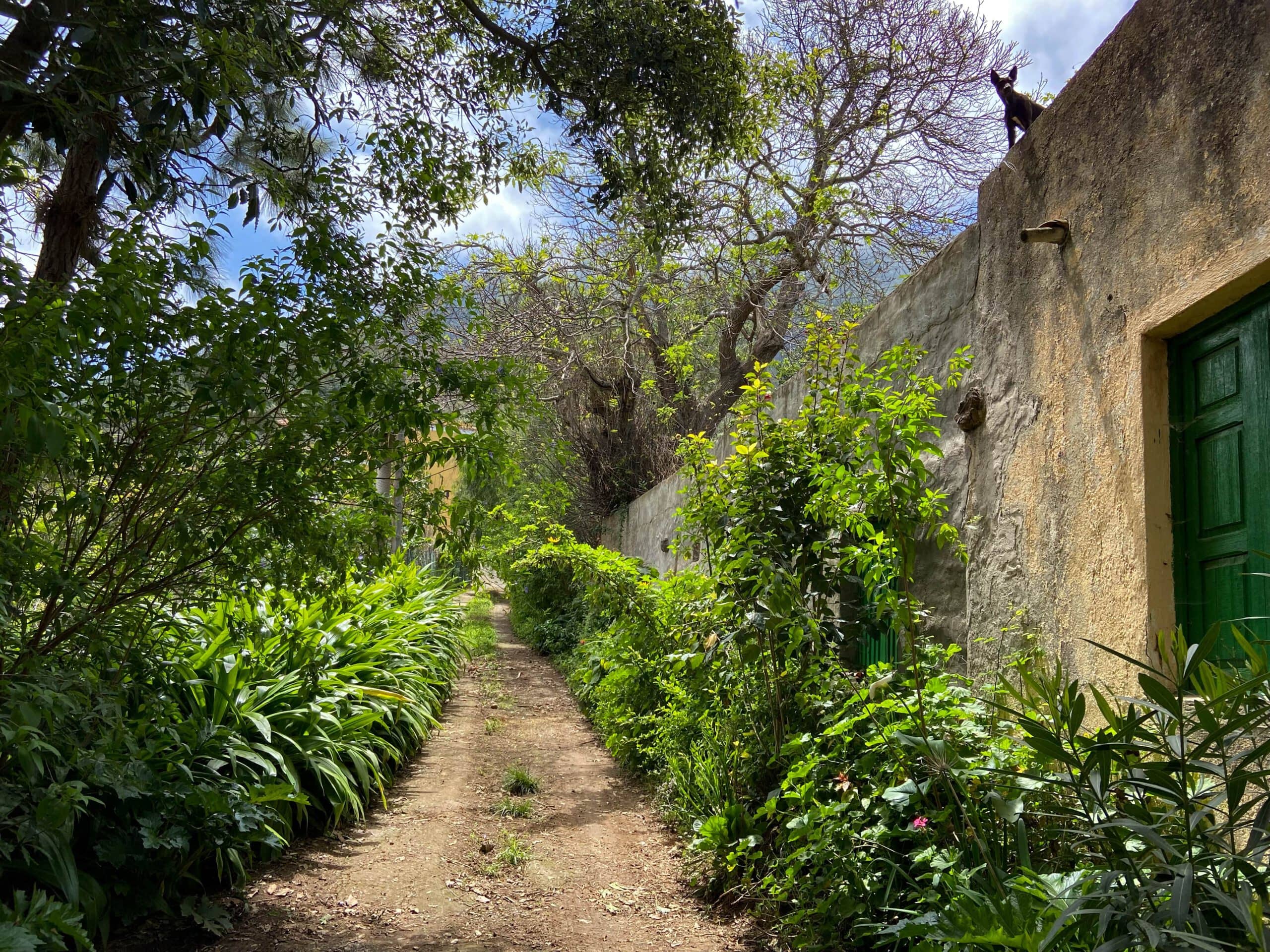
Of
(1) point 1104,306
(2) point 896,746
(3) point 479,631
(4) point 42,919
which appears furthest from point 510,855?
(3) point 479,631

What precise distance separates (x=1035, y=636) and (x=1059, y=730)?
55.3 inches

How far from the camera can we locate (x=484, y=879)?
4.21m

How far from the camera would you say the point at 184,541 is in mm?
3029

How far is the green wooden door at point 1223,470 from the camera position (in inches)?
98.7

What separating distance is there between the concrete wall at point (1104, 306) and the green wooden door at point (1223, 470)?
0.18 ft

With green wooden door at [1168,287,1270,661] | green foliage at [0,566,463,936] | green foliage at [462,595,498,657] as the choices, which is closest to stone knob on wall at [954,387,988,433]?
green wooden door at [1168,287,1270,661]

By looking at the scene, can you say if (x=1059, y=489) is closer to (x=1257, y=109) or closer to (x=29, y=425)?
(x=1257, y=109)

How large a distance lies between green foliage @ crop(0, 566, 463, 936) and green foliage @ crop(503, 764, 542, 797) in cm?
74

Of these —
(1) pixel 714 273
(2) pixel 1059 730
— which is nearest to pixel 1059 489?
(2) pixel 1059 730

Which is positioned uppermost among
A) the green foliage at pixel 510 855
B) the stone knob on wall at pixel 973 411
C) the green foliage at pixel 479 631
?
the stone knob on wall at pixel 973 411

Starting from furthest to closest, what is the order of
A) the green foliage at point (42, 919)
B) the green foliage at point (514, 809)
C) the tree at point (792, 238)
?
1. the tree at point (792, 238)
2. the green foliage at point (514, 809)
3. the green foliage at point (42, 919)

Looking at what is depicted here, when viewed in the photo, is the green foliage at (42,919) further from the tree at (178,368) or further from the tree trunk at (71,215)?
the tree trunk at (71,215)

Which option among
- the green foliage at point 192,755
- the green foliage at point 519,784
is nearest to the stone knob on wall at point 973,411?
the green foliage at point 192,755

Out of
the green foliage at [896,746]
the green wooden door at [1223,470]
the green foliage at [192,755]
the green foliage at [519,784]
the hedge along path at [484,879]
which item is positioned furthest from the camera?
the green foliage at [519,784]
